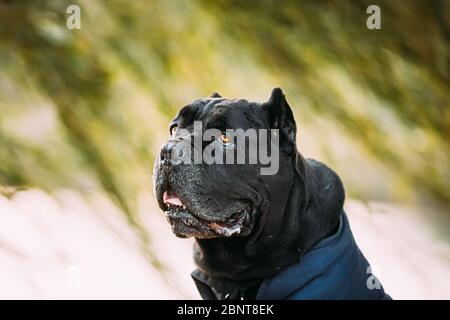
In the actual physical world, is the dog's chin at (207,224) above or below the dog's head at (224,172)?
below

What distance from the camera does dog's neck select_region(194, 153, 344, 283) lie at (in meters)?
2.09

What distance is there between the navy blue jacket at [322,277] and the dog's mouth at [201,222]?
7.0 inches

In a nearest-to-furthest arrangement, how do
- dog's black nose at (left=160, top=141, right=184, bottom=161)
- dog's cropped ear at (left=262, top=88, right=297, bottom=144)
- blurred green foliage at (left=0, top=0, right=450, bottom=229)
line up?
dog's black nose at (left=160, top=141, right=184, bottom=161) → dog's cropped ear at (left=262, top=88, right=297, bottom=144) → blurred green foliage at (left=0, top=0, right=450, bottom=229)

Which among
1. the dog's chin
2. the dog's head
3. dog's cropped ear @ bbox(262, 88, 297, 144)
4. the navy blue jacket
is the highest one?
dog's cropped ear @ bbox(262, 88, 297, 144)

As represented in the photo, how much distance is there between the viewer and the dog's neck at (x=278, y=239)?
2.09 meters

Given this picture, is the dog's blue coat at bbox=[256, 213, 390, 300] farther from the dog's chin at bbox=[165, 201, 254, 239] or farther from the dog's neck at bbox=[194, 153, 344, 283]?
→ the dog's chin at bbox=[165, 201, 254, 239]

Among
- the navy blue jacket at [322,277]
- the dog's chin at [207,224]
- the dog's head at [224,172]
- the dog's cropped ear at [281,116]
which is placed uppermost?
the dog's cropped ear at [281,116]

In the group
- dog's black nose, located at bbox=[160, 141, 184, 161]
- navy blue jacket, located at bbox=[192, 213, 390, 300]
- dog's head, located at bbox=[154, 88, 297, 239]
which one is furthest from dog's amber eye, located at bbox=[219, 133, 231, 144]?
navy blue jacket, located at bbox=[192, 213, 390, 300]

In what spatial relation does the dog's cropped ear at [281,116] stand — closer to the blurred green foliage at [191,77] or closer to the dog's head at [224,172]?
the dog's head at [224,172]

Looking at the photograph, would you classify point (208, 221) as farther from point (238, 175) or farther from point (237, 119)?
point (237, 119)

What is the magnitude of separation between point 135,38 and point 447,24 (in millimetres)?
1306

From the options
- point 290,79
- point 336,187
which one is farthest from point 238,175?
point 290,79

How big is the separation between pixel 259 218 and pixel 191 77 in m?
1.35

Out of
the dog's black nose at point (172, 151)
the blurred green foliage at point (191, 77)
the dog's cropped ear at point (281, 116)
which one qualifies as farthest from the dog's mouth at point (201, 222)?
the blurred green foliage at point (191, 77)
